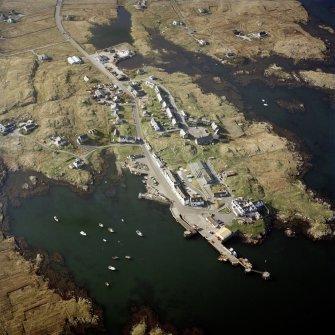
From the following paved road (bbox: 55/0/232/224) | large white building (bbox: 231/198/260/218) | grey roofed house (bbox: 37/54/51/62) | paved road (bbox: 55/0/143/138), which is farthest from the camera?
grey roofed house (bbox: 37/54/51/62)

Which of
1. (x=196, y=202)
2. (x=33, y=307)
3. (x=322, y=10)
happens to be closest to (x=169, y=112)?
(x=196, y=202)

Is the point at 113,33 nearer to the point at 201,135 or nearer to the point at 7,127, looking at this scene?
the point at 7,127

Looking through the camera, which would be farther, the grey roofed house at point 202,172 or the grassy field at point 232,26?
the grassy field at point 232,26

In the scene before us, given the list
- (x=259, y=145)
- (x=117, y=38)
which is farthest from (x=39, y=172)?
(x=117, y=38)

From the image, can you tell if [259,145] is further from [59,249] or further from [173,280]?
[59,249]

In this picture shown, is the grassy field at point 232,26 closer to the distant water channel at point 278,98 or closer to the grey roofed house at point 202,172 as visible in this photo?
the distant water channel at point 278,98

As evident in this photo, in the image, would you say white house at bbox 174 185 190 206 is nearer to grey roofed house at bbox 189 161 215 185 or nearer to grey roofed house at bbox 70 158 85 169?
grey roofed house at bbox 189 161 215 185

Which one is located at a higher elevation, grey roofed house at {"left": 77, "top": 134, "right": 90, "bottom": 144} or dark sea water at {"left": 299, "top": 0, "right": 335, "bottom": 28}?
grey roofed house at {"left": 77, "top": 134, "right": 90, "bottom": 144}

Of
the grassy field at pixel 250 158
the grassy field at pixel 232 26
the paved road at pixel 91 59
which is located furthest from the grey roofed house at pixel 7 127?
the grassy field at pixel 232 26

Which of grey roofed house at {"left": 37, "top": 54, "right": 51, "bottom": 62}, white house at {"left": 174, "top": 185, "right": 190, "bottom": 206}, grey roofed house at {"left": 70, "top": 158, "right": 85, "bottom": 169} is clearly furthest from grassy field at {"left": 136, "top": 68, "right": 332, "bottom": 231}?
grey roofed house at {"left": 37, "top": 54, "right": 51, "bottom": 62}
